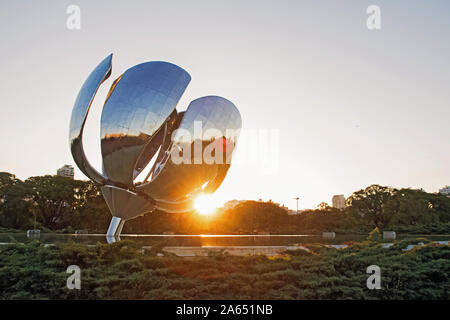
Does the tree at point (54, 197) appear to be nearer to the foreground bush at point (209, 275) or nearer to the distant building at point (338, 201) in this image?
the foreground bush at point (209, 275)

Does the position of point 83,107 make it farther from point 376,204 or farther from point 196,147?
point 376,204

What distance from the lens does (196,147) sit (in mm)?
11250

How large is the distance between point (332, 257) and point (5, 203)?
106ft

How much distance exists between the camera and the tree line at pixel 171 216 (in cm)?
3241

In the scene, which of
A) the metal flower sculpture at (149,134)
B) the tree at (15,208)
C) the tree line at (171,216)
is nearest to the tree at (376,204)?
the tree line at (171,216)

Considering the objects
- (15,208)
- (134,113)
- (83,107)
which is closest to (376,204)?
(15,208)

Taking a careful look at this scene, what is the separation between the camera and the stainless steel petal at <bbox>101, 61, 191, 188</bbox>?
10719 millimetres

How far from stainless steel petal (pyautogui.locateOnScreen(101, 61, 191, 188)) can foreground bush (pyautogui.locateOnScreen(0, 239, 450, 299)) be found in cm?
330

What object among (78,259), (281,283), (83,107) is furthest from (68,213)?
(281,283)

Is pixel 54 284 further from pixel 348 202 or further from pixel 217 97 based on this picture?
pixel 348 202

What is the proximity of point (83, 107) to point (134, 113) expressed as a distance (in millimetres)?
1445

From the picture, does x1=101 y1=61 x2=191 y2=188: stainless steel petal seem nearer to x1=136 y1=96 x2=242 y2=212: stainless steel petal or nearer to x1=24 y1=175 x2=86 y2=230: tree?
x1=136 y1=96 x2=242 y2=212: stainless steel petal

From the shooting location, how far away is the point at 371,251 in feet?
27.6

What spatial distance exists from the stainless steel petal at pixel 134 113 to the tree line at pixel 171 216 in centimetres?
1991
